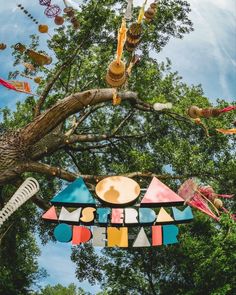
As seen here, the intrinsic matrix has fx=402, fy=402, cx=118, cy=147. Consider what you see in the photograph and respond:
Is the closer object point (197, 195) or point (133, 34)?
point (133, 34)

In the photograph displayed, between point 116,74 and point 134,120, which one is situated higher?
point 134,120

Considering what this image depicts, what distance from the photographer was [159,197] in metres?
4.98

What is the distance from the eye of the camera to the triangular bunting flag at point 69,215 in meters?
5.05

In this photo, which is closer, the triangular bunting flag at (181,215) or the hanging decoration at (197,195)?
the triangular bunting flag at (181,215)

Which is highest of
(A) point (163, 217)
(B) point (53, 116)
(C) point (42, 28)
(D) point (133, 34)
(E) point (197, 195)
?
(C) point (42, 28)

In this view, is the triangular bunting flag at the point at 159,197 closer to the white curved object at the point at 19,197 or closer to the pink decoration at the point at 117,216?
the pink decoration at the point at 117,216

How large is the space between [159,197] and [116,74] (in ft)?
5.68

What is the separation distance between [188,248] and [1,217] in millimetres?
7176

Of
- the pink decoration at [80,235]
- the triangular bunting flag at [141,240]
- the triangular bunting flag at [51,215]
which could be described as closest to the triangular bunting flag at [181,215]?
the triangular bunting flag at [141,240]

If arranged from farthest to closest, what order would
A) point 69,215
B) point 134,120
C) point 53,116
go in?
point 134,120
point 53,116
point 69,215

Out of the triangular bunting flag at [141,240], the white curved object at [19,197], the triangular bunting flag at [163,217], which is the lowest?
the triangular bunting flag at [141,240]

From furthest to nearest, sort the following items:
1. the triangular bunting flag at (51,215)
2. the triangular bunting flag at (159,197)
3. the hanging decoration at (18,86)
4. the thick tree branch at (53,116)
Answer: the hanging decoration at (18,86), the thick tree branch at (53,116), the triangular bunting flag at (51,215), the triangular bunting flag at (159,197)

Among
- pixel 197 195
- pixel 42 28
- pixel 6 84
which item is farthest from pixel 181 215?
pixel 42 28

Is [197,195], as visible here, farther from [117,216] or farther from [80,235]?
[80,235]
